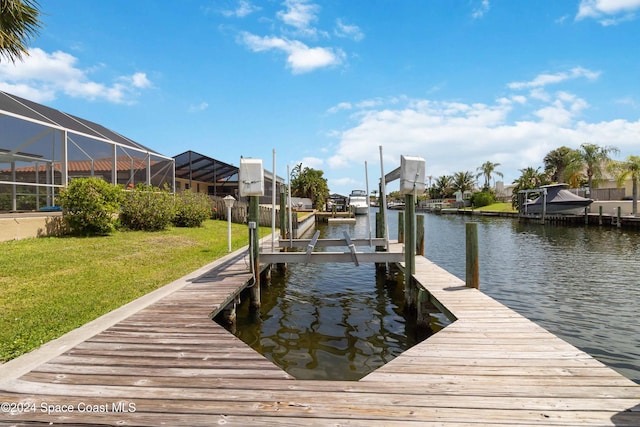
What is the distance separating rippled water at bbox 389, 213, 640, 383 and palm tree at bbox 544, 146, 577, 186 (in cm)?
4246

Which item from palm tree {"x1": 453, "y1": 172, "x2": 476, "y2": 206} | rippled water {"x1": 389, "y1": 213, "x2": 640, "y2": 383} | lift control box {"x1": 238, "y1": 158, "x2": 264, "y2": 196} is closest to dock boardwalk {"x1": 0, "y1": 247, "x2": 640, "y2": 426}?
rippled water {"x1": 389, "y1": 213, "x2": 640, "y2": 383}

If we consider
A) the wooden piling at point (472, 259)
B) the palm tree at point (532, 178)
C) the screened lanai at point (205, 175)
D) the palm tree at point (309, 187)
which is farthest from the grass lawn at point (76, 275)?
the palm tree at point (532, 178)

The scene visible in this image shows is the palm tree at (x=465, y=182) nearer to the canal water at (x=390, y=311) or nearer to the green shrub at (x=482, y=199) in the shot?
the green shrub at (x=482, y=199)

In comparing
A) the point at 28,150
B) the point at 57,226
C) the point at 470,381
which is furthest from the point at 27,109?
the point at 470,381

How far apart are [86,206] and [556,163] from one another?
2492 inches

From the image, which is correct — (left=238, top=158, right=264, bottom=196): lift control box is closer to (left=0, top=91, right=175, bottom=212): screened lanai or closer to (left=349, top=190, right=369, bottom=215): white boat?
(left=0, top=91, right=175, bottom=212): screened lanai

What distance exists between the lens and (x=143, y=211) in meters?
15.2

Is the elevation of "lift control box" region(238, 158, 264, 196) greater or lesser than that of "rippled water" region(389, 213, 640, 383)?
greater

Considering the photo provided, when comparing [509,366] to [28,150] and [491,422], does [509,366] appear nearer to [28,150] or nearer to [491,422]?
[491,422]

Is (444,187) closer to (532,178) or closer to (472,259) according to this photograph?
(532,178)

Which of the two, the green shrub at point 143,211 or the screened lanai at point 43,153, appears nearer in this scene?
the screened lanai at point 43,153

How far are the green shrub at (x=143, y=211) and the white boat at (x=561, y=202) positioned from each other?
36.6m

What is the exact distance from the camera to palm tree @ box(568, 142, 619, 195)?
1741 inches

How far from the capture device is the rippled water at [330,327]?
521cm
